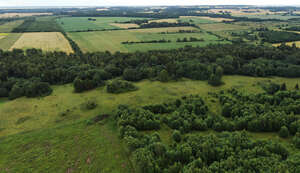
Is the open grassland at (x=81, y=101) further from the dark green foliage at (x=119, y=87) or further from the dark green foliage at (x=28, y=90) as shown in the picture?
the dark green foliage at (x=28, y=90)

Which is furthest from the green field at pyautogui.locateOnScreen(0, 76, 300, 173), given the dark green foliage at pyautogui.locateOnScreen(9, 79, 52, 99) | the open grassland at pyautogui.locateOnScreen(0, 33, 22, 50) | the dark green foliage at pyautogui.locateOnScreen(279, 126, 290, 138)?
the open grassland at pyautogui.locateOnScreen(0, 33, 22, 50)

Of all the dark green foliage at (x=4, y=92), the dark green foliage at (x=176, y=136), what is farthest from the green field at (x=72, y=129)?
the dark green foliage at (x=4, y=92)

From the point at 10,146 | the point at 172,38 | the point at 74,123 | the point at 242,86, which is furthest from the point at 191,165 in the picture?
the point at 172,38

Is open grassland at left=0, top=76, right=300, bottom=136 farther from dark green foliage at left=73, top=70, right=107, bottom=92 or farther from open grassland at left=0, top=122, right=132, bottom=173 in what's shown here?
open grassland at left=0, top=122, right=132, bottom=173

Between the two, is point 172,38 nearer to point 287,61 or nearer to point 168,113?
point 287,61

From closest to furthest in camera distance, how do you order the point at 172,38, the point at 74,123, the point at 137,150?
the point at 137,150 < the point at 74,123 < the point at 172,38

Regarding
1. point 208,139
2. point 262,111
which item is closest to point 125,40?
point 262,111

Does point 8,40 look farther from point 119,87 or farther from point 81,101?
point 119,87
